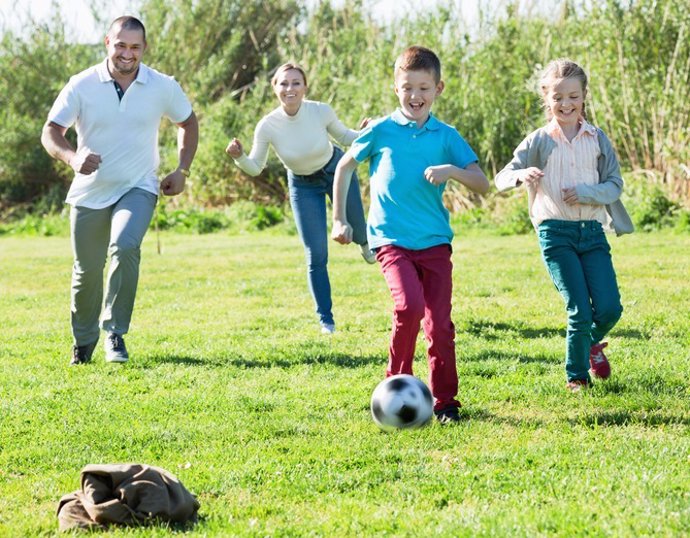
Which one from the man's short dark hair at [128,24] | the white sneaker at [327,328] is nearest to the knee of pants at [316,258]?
the white sneaker at [327,328]

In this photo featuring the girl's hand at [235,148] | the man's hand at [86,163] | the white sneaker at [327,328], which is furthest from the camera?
the white sneaker at [327,328]

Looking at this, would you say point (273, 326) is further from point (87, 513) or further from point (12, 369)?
point (87, 513)

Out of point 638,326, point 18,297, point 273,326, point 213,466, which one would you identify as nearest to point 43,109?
point 18,297

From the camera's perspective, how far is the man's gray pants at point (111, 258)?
7340 millimetres

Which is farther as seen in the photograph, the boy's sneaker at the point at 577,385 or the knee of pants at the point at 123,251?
the knee of pants at the point at 123,251

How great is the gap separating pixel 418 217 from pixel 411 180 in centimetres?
19

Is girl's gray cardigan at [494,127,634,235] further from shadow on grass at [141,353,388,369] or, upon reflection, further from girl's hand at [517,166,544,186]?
shadow on grass at [141,353,388,369]

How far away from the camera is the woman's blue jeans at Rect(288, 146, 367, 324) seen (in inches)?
344

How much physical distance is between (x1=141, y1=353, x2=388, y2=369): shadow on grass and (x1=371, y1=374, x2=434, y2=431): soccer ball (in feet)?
5.78

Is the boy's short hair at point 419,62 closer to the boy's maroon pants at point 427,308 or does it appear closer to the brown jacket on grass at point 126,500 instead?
the boy's maroon pants at point 427,308

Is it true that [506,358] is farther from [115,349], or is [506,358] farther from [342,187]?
[115,349]

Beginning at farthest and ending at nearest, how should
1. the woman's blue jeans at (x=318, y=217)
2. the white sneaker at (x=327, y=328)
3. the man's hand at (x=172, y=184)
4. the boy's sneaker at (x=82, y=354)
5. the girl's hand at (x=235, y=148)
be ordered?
the woman's blue jeans at (x=318, y=217), the white sneaker at (x=327, y=328), the girl's hand at (x=235, y=148), the boy's sneaker at (x=82, y=354), the man's hand at (x=172, y=184)

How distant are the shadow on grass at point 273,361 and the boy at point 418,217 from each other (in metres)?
1.47

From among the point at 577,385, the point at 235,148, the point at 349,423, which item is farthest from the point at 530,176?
the point at 235,148
